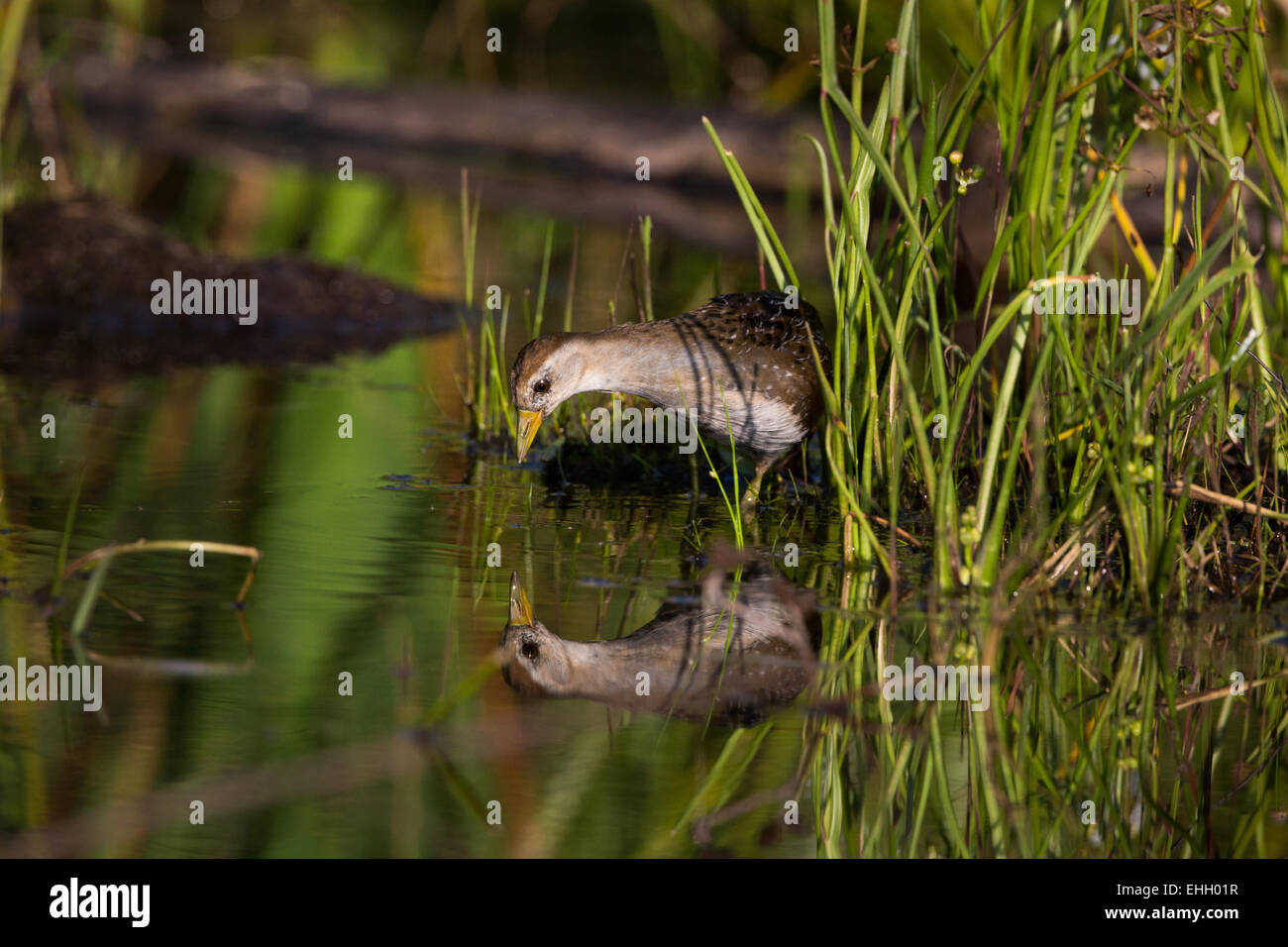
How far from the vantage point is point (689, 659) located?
444 centimetres

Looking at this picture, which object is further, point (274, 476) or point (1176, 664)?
point (274, 476)

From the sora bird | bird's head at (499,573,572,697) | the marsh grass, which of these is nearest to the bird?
bird's head at (499,573,572,697)

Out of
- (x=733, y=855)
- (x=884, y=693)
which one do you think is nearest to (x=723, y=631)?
(x=884, y=693)

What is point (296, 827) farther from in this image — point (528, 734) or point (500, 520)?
point (500, 520)

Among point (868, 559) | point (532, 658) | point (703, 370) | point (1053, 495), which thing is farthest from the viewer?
point (703, 370)

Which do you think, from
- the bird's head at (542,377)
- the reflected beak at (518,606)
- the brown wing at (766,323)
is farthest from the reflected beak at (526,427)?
the reflected beak at (518,606)

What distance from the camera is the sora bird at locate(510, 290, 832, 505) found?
5.69 meters

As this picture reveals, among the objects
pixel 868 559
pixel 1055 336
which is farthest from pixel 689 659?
pixel 1055 336

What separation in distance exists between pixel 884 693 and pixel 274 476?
2838 mm

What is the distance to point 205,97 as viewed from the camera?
1573cm

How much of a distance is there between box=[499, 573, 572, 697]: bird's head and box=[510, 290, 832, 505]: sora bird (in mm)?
1229

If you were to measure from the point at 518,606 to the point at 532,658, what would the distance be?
41 cm

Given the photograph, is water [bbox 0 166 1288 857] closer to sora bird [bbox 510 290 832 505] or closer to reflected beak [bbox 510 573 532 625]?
reflected beak [bbox 510 573 532 625]

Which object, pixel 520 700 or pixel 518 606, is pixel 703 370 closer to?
pixel 518 606
